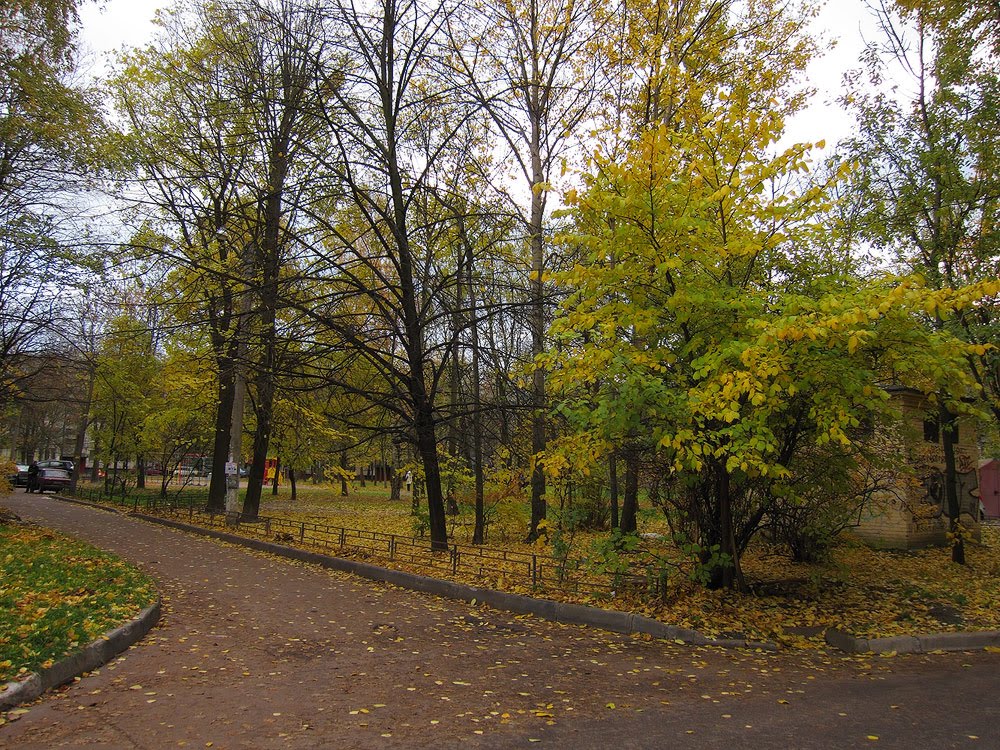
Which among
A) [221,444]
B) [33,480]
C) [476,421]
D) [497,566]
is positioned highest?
[476,421]

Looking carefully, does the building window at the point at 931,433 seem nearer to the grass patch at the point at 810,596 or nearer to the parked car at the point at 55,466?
the grass patch at the point at 810,596

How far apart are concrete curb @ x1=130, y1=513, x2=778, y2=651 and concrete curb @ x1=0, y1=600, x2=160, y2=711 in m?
3.95

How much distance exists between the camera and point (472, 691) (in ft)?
17.7

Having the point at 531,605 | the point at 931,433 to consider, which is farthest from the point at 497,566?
the point at 931,433

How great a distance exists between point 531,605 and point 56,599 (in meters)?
5.58

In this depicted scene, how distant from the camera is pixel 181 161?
67.3 feet

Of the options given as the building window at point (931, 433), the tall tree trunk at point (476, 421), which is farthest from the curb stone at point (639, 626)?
the building window at point (931, 433)

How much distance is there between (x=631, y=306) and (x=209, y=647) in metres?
5.93

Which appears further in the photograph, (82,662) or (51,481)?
(51,481)

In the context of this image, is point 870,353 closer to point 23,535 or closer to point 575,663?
point 575,663

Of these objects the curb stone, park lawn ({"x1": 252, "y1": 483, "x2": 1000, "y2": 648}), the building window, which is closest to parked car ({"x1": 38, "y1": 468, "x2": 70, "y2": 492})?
park lawn ({"x1": 252, "y1": 483, "x2": 1000, "y2": 648})

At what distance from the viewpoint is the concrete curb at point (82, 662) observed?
15.3ft

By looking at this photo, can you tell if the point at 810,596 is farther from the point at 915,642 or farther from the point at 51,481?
the point at 51,481

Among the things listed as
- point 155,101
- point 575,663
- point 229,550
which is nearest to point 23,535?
point 229,550
